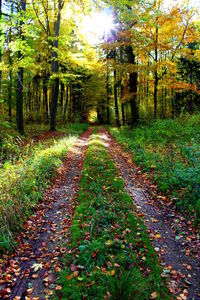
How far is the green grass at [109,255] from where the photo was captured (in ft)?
9.01

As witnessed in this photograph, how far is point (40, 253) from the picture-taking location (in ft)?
12.3

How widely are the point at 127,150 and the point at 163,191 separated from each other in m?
5.13

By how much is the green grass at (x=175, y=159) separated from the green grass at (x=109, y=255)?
4.84 feet

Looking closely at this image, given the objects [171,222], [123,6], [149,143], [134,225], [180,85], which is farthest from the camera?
[180,85]

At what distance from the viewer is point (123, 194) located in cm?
562

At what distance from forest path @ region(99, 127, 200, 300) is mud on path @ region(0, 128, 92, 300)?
1822 mm

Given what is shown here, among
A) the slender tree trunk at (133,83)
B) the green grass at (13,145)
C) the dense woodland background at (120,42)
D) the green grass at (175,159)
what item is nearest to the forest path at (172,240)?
the green grass at (175,159)

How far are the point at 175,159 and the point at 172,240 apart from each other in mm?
3975

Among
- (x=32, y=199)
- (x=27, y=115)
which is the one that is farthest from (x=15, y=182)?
(x=27, y=115)

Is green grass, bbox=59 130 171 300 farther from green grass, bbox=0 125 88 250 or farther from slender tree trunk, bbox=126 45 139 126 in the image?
slender tree trunk, bbox=126 45 139 126

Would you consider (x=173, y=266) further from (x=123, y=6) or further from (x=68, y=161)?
(x=123, y=6)

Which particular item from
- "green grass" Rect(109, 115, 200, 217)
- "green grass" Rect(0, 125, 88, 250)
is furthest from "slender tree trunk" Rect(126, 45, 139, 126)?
"green grass" Rect(0, 125, 88, 250)

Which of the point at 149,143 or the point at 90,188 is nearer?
the point at 90,188

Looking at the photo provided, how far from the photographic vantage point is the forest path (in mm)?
3045
